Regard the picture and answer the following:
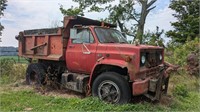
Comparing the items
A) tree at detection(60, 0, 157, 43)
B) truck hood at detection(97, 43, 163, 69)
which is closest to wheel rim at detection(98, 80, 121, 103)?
truck hood at detection(97, 43, 163, 69)

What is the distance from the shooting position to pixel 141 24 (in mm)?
22094

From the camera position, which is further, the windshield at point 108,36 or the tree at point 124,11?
the tree at point 124,11

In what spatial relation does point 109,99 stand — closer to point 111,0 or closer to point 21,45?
point 21,45

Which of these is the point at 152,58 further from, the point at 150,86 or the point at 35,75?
the point at 35,75

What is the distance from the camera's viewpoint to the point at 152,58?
24.1ft

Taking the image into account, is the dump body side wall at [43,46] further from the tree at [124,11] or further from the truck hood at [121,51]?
the tree at [124,11]

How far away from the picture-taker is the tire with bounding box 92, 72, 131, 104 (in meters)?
6.54

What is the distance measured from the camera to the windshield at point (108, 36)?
7.61 m

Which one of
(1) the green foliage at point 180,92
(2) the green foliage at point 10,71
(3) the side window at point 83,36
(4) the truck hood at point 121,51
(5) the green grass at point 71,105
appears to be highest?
(3) the side window at point 83,36

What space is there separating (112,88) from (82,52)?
1538mm

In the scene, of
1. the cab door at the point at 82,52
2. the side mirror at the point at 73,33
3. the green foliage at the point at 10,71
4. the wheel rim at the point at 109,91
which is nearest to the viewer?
the wheel rim at the point at 109,91

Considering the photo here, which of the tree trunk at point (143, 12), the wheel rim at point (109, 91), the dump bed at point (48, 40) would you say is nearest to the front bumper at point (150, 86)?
the wheel rim at point (109, 91)

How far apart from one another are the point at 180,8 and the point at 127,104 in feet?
66.2

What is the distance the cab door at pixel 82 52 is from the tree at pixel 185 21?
17.4 metres
